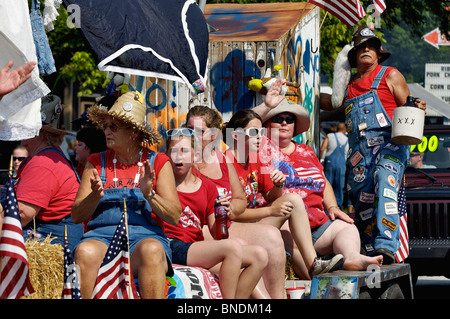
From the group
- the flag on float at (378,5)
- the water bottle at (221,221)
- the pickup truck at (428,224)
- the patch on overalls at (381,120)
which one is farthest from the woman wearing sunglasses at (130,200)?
the flag on float at (378,5)

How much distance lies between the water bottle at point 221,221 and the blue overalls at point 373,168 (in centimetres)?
187

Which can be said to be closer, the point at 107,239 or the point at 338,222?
the point at 107,239

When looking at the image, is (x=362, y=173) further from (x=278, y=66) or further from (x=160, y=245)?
(x=160, y=245)

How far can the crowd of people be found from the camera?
4996 mm

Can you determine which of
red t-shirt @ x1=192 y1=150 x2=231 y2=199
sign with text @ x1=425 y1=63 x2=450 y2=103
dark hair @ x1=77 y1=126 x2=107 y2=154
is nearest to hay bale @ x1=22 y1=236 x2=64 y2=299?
red t-shirt @ x1=192 y1=150 x2=231 y2=199

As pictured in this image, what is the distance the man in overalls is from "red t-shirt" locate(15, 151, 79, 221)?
291 centimetres

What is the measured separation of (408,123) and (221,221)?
7.80 ft

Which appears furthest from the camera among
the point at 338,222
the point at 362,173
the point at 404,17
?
the point at 404,17

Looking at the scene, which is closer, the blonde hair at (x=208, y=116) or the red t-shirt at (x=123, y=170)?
the red t-shirt at (x=123, y=170)

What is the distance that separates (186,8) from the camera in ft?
20.3

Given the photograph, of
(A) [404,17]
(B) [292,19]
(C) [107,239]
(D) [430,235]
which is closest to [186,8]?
(C) [107,239]

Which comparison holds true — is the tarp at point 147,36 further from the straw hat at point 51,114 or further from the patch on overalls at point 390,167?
the patch on overalls at point 390,167

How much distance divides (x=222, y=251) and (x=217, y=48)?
373 centimetres

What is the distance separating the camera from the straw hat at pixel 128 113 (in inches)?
207
